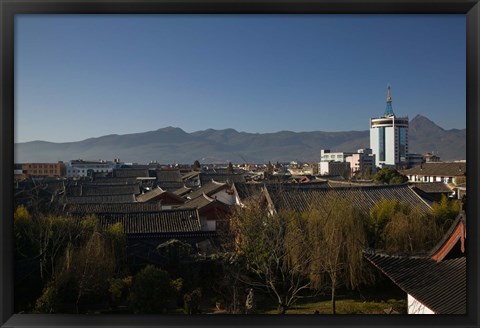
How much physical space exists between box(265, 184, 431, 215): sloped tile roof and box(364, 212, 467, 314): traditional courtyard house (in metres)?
2.36

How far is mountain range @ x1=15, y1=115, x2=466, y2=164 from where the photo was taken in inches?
→ 109

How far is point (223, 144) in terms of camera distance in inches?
141

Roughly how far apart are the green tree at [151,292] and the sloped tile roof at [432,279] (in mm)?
1642

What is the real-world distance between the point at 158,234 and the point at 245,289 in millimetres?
1456

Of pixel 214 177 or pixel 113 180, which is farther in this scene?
pixel 214 177

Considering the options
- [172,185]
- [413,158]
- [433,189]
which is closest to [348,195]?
[413,158]

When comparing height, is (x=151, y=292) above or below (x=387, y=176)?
below

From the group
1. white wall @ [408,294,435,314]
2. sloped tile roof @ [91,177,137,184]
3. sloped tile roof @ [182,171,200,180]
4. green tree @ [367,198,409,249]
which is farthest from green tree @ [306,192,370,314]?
sloped tile roof @ [182,171,200,180]

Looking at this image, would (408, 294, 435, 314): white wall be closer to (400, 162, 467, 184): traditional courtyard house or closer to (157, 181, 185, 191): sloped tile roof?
(400, 162, 467, 184): traditional courtyard house

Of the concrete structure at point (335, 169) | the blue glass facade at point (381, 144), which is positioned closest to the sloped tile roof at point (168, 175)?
the concrete structure at point (335, 169)

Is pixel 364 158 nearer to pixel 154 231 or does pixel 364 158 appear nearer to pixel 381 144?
pixel 381 144

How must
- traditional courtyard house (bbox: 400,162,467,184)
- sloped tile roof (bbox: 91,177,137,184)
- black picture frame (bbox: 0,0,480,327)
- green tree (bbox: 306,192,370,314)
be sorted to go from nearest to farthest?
black picture frame (bbox: 0,0,480,327) < green tree (bbox: 306,192,370,314) < traditional courtyard house (bbox: 400,162,467,184) < sloped tile roof (bbox: 91,177,137,184)

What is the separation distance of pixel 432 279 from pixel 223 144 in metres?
2.10

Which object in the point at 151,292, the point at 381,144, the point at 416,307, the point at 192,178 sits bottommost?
the point at 151,292
